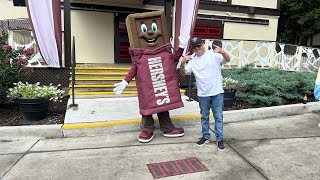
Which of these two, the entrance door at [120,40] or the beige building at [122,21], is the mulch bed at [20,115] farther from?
the entrance door at [120,40]

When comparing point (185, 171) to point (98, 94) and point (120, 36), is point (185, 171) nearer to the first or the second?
point (98, 94)

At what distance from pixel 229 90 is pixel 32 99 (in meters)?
4.11

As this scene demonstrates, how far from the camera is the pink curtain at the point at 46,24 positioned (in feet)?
21.5

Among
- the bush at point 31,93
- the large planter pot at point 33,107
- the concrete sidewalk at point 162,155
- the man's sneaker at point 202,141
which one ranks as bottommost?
the concrete sidewalk at point 162,155

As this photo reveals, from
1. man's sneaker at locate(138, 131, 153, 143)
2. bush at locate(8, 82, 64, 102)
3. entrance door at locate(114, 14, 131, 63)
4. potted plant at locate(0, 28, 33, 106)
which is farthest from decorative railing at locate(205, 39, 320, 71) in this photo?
potted plant at locate(0, 28, 33, 106)

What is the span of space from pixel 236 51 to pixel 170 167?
6732mm

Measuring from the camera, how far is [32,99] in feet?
16.0

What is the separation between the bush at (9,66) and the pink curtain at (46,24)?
0.99 metres

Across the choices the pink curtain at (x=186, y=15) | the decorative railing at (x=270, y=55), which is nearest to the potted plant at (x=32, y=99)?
the pink curtain at (x=186, y=15)

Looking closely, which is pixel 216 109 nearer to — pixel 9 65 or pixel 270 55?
pixel 9 65

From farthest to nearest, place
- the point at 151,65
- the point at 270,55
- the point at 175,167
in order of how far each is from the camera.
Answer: the point at 270,55 < the point at 151,65 < the point at 175,167

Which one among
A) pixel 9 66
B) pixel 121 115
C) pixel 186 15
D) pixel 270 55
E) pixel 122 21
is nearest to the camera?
pixel 121 115

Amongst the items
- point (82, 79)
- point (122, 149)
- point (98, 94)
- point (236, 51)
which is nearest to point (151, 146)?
point (122, 149)

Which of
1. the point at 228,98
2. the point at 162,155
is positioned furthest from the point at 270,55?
the point at 162,155
